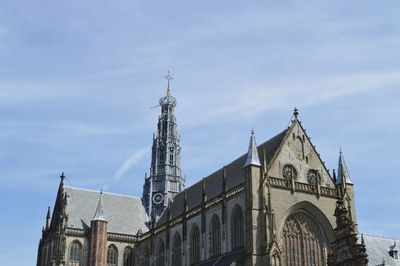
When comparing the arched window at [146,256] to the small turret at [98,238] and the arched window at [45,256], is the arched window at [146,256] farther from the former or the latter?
the arched window at [45,256]

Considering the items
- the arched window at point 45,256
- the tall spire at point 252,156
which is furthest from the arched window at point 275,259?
the arched window at point 45,256

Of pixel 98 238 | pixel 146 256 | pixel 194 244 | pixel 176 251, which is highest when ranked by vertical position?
pixel 98 238

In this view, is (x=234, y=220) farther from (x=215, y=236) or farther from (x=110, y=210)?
(x=110, y=210)

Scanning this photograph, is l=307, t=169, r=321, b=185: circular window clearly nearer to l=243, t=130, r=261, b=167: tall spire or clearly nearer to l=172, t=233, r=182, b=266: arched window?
l=243, t=130, r=261, b=167: tall spire

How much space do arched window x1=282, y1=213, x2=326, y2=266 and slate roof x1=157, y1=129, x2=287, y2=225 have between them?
20.7 ft

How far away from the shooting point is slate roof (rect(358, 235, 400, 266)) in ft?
213

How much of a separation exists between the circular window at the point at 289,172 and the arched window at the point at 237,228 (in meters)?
5.44

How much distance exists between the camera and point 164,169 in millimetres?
81000

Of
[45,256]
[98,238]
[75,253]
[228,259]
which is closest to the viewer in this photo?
[228,259]

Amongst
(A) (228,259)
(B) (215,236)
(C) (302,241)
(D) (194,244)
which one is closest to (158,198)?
(D) (194,244)

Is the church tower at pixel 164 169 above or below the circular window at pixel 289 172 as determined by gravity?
above

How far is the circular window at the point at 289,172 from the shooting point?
2146 inches

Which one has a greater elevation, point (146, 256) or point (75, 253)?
point (75, 253)

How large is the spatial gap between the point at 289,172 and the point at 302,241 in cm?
656
